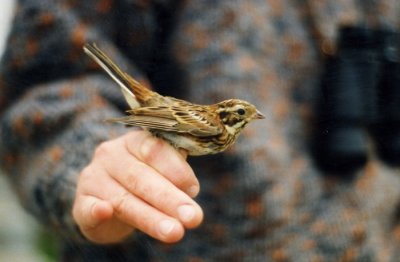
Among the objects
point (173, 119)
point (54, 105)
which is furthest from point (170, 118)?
point (54, 105)

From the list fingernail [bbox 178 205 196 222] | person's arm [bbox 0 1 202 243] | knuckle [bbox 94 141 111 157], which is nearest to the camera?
fingernail [bbox 178 205 196 222]

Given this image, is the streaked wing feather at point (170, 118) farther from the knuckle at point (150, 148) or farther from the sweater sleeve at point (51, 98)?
the sweater sleeve at point (51, 98)

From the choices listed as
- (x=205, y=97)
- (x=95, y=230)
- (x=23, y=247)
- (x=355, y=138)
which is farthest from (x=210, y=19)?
(x=23, y=247)

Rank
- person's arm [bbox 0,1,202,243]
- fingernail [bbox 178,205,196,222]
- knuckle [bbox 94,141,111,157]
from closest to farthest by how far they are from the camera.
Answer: fingernail [bbox 178,205,196,222]
knuckle [bbox 94,141,111,157]
person's arm [bbox 0,1,202,243]

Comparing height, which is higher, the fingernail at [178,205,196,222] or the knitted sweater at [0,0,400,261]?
the knitted sweater at [0,0,400,261]

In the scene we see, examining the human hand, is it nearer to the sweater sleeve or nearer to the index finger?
the index finger

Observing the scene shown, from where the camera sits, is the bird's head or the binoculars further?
the binoculars

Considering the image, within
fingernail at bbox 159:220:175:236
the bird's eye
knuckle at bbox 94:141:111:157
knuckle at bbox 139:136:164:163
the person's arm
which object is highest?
the person's arm

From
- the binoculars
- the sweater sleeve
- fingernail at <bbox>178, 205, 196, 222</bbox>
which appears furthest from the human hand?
the binoculars

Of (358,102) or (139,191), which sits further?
(358,102)

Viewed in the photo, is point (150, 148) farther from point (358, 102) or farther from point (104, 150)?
point (358, 102)
